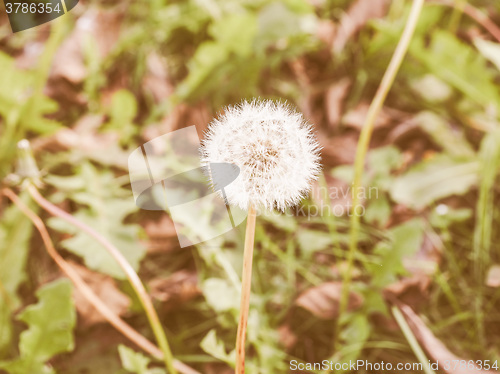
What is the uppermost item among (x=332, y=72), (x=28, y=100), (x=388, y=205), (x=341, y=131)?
(x=28, y=100)

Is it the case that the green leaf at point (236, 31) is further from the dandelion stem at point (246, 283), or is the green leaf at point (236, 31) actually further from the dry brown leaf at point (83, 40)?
the dandelion stem at point (246, 283)

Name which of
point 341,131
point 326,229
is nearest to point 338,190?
point 326,229

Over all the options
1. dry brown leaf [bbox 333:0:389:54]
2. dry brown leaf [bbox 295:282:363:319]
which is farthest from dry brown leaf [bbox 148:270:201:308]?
dry brown leaf [bbox 333:0:389:54]

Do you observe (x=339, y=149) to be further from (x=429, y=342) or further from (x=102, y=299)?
(x=102, y=299)

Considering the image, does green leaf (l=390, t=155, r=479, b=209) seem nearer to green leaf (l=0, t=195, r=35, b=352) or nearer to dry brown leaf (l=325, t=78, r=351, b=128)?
dry brown leaf (l=325, t=78, r=351, b=128)

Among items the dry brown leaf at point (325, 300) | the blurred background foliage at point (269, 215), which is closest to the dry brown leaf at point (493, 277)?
the blurred background foliage at point (269, 215)

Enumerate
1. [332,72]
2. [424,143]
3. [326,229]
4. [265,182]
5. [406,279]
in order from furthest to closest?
[332,72] < [424,143] < [326,229] < [406,279] < [265,182]

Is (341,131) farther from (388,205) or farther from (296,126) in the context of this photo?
(296,126)
